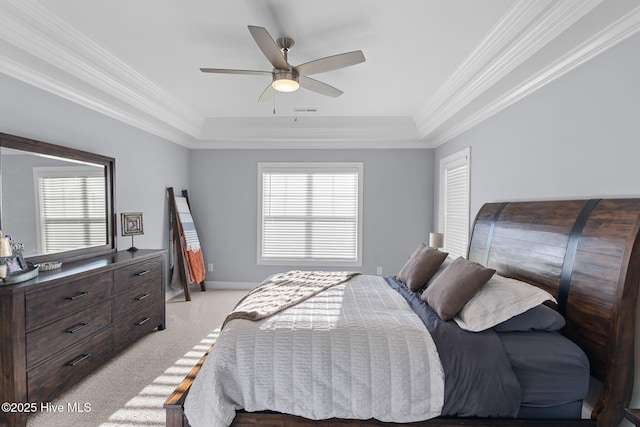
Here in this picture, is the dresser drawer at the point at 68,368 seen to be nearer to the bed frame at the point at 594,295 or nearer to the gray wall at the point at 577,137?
the bed frame at the point at 594,295

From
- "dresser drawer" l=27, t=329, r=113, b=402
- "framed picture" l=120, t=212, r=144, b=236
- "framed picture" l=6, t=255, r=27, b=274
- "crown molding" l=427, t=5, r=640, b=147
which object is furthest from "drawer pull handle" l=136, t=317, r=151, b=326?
"crown molding" l=427, t=5, r=640, b=147

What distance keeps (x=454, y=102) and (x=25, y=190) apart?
3.93 meters

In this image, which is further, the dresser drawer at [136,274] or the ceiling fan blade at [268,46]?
the dresser drawer at [136,274]

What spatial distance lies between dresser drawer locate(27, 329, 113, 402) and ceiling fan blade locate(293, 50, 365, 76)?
2694 mm

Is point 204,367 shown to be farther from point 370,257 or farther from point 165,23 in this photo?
point 370,257

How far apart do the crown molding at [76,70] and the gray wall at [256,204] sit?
1.36 m

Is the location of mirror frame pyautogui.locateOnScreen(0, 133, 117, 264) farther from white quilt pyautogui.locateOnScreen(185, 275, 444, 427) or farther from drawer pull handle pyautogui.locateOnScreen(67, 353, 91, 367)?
white quilt pyautogui.locateOnScreen(185, 275, 444, 427)

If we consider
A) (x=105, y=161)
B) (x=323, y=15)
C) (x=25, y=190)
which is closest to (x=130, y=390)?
(x=25, y=190)

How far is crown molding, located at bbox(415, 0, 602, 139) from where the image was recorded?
172 centimetres

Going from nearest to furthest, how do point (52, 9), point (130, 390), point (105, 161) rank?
point (52, 9)
point (130, 390)
point (105, 161)

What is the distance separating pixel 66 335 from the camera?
2182 millimetres

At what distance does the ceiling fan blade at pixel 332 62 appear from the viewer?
2.09m

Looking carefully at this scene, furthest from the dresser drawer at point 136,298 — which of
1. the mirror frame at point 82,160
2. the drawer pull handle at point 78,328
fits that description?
the mirror frame at point 82,160

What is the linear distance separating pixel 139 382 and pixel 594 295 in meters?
3.11
